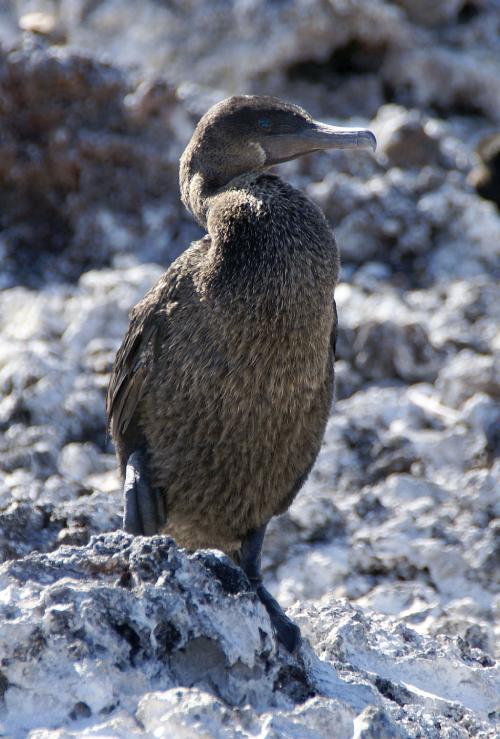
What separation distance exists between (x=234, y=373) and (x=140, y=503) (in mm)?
535

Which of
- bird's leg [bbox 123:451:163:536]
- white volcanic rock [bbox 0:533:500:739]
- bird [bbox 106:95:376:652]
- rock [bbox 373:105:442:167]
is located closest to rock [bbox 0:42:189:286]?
rock [bbox 373:105:442:167]

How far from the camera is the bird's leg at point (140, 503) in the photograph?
3779 mm

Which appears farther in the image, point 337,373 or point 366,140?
point 337,373

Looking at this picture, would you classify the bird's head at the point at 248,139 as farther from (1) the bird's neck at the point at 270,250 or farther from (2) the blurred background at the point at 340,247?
(2) the blurred background at the point at 340,247

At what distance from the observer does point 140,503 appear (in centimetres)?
382

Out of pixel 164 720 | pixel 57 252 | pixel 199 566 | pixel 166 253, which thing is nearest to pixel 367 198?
pixel 166 253

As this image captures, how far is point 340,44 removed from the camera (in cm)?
904

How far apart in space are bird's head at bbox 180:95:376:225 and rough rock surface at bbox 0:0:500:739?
1.16m

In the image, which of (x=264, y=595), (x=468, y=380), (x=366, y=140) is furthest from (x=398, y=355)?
(x=264, y=595)

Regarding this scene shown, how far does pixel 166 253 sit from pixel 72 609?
4.85 m

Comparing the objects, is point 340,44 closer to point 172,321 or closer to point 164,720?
point 172,321

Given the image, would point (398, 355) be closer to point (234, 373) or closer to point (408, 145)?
point (408, 145)

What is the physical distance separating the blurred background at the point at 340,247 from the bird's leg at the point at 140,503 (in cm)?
17

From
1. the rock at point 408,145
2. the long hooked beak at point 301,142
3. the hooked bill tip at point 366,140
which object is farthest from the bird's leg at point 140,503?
the rock at point 408,145
